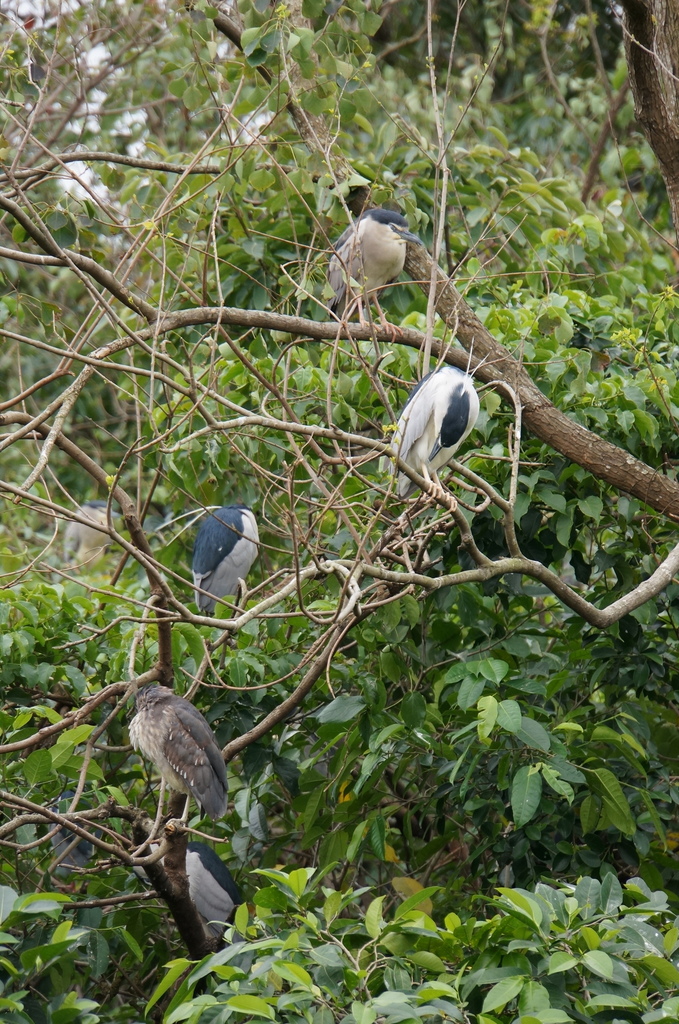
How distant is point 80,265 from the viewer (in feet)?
9.37

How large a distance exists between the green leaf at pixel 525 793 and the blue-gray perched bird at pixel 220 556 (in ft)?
7.31

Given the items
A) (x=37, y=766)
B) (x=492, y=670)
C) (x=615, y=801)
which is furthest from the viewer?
(x=615, y=801)

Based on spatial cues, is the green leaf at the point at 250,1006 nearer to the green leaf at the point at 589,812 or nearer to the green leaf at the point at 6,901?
the green leaf at the point at 6,901

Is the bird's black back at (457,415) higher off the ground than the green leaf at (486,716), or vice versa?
the bird's black back at (457,415)

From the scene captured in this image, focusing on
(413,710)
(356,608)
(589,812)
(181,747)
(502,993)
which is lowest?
(589,812)

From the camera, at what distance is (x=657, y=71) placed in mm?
3537

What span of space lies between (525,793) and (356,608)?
34.8 inches

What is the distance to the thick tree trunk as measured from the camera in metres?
3.48

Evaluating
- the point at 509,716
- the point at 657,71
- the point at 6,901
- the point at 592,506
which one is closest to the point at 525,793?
the point at 509,716

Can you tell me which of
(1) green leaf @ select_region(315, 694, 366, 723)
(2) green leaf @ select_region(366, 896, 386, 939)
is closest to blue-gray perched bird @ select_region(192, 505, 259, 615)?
(1) green leaf @ select_region(315, 694, 366, 723)

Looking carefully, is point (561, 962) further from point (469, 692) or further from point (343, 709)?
point (343, 709)

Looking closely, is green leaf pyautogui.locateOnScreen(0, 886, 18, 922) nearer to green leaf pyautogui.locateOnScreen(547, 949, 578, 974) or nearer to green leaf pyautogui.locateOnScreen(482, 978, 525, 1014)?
green leaf pyautogui.locateOnScreen(482, 978, 525, 1014)

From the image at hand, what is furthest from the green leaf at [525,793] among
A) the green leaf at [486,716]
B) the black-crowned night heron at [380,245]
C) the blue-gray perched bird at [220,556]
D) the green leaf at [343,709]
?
the black-crowned night heron at [380,245]

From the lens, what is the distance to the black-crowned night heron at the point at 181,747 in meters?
3.37
